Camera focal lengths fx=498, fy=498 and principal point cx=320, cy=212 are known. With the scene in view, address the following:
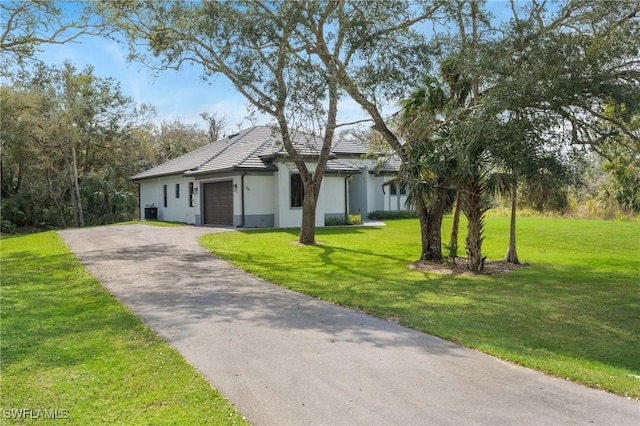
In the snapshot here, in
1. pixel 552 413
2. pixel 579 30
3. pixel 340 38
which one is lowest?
pixel 552 413

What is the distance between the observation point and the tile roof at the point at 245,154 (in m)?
22.2

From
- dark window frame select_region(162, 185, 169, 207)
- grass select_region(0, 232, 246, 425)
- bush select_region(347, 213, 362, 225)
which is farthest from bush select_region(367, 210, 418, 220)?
grass select_region(0, 232, 246, 425)

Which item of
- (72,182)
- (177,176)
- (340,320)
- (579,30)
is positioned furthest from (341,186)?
(72,182)

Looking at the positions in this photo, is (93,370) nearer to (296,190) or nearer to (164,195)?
(296,190)

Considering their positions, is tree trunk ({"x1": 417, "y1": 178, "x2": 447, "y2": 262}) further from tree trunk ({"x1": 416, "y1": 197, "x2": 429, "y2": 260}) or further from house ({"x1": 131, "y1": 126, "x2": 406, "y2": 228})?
house ({"x1": 131, "y1": 126, "x2": 406, "y2": 228})

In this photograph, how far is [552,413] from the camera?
431cm

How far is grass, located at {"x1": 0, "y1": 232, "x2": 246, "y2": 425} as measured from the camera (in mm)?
4215

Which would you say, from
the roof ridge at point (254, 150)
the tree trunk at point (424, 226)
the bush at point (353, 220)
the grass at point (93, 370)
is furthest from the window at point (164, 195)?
the grass at point (93, 370)

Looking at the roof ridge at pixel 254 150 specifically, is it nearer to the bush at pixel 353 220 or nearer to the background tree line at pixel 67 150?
the bush at pixel 353 220

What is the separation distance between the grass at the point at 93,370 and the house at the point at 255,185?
11.9 meters

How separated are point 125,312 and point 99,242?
35.4 ft

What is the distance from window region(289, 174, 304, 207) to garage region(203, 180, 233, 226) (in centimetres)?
285

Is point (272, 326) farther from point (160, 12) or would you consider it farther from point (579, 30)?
point (160, 12)

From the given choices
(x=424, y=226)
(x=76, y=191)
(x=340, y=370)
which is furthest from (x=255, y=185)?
(x=340, y=370)
